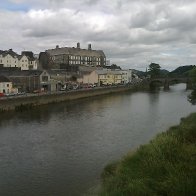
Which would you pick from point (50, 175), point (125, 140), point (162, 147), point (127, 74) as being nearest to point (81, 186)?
point (50, 175)

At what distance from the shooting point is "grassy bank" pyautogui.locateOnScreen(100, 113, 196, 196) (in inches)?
440

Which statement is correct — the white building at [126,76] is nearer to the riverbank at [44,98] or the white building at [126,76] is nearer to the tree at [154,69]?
the tree at [154,69]

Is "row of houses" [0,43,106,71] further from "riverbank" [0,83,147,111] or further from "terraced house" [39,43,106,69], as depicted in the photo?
"riverbank" [0,83,147,111]

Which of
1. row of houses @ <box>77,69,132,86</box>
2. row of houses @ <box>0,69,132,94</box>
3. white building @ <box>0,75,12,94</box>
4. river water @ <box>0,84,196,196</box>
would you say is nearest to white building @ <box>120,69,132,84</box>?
row of houses @ <box>77,69,132,86</box>

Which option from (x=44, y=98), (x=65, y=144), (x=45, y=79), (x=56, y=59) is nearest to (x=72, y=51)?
(x=56, y=59)

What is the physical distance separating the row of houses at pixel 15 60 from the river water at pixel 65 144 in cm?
4110

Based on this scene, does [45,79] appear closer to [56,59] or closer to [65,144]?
[65,144]

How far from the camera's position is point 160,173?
1280 centimetres

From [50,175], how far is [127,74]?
99596 mm

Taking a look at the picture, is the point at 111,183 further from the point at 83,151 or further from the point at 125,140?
the point at 125,140

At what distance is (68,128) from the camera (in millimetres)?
35500

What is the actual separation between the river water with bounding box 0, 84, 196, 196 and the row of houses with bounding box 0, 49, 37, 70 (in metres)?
41.1

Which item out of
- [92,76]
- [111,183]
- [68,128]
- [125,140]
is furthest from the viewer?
[92,76]

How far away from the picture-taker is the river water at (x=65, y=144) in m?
18.7
